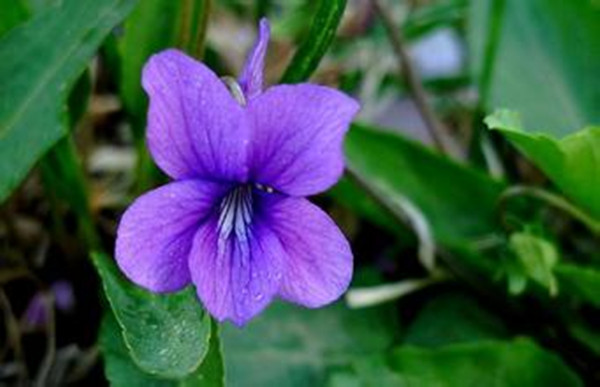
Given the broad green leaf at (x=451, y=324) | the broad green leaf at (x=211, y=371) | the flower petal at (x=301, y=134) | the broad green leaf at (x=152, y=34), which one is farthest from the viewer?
the broad green leaf at (x=451, y=324)

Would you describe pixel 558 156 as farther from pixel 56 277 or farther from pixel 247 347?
pixel 56 277

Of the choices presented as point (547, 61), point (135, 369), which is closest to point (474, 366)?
point (135, 369)

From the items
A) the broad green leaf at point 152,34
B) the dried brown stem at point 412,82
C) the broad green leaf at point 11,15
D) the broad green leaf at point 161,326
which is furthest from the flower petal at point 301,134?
the dried brown stem at point 412,82

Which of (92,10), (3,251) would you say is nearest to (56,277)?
(3,251)

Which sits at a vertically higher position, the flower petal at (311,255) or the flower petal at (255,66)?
the flower petal at (255,66)

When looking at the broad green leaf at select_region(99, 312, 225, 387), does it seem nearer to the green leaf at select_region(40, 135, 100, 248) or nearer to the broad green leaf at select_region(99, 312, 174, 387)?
Result: the broad green leaf at select_region(99, 312, 174, 387)

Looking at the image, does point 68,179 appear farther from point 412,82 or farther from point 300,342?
point 412,82

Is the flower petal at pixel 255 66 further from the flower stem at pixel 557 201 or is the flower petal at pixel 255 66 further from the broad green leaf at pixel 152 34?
the flower stem at pixel 557 201
